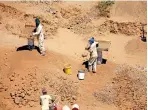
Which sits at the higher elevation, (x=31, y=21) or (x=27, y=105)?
(x=31, y=21)

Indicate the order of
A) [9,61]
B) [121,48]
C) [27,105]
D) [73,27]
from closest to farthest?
[27,105]
[9,61]
[121,48]
[73,27]

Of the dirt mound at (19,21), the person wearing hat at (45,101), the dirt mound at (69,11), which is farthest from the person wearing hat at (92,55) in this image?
the dirt mound at (69,11)

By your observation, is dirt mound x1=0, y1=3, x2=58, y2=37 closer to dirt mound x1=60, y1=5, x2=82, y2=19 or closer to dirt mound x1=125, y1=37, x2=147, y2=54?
dirt mound x1=60, y1=5, x2=82, y2=19

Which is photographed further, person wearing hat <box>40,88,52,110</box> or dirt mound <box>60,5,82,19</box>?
dirt mound <box>60,5,82,19</box>

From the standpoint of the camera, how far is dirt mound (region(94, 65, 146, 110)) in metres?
14.4

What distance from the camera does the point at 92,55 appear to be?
15.5 meters

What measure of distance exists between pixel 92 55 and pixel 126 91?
1.72 metres

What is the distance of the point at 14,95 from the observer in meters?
14.2

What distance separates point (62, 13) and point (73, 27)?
4.01ft

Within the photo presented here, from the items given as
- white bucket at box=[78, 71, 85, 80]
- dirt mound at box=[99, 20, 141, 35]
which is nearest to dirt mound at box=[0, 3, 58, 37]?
dirt mound at box=[99, 20, 141, 35]

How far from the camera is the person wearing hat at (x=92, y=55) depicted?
15266mm

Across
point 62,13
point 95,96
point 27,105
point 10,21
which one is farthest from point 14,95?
point 62,13

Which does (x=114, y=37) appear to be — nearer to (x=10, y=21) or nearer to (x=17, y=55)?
(x=10, y=21)

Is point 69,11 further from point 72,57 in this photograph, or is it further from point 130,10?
point 72,57
